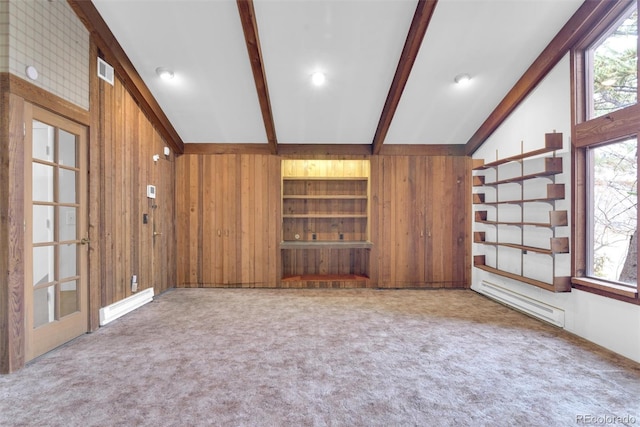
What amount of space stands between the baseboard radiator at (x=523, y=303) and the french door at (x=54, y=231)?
16.4ft

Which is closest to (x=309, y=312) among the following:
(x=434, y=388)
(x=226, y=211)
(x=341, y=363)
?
(x=341, y=363)

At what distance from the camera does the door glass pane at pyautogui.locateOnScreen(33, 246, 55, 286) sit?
8.82 feet

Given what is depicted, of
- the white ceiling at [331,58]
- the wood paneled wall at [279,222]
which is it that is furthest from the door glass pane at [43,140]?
the wood paneled wall at [279,222]

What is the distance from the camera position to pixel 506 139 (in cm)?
434

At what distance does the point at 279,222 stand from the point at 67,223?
2828 mm

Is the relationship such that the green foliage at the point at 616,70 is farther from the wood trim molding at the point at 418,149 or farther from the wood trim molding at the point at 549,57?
the wood trim molding at the point at 418,149

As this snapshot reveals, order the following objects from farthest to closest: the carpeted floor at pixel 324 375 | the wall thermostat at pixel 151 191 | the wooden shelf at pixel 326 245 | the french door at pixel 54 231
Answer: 1. the wooden shelf at pixel 326 245
2. the wall thermostat at pixel 151 191
3. the french door at pixel 54 231
4. the carpeted floor at pixel 324 375

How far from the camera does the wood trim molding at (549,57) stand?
118 inches

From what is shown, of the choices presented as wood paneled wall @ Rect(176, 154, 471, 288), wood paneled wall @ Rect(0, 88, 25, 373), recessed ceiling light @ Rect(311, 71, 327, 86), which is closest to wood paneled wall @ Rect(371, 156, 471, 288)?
wood paneled wall @ Rect(176, 154, 471, 288)

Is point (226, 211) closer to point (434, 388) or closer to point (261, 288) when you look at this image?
point (261, 288)

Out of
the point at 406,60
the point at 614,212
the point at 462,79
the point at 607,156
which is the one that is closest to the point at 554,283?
the point at 614,212

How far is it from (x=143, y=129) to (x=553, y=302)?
559 cm

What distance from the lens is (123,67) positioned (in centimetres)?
366

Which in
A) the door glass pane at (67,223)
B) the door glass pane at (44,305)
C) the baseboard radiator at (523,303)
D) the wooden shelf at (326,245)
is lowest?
the baseboard radiator at (523,303)
